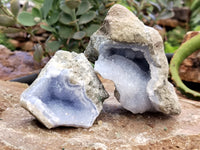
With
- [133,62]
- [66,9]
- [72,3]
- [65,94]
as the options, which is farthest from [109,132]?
[66,9]

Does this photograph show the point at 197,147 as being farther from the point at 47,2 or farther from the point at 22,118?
the point at 47,2

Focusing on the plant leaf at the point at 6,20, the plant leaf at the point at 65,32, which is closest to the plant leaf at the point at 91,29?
the plant leaf at the point at 65,32

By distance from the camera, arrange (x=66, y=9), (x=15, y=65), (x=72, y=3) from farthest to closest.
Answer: (x=15, y=65), (x=66, y=9), (x=72, y=3)

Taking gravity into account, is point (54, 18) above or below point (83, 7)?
below

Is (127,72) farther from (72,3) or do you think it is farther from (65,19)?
(65,19)

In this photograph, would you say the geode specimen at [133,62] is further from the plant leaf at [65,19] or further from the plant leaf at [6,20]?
the plant leaf at [6,20]

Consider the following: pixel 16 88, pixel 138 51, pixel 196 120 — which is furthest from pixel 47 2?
pixel 196 120
